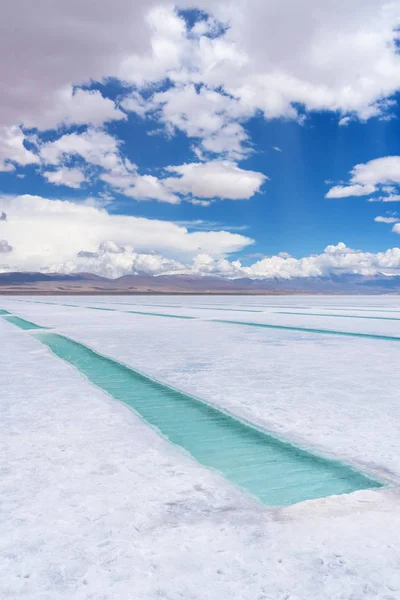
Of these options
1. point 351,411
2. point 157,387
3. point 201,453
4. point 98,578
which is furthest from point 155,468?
point 157,387

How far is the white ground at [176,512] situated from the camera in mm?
1804

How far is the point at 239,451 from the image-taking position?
3.45 meters

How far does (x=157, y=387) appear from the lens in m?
5.66

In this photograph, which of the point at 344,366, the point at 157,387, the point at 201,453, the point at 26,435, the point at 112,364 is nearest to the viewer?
the point at 201,453

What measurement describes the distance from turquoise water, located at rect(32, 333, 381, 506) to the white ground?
139 mm

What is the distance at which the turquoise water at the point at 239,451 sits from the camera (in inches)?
108

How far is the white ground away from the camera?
1.80 meters

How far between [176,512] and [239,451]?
115 cm

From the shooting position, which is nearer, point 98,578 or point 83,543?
point 98,578

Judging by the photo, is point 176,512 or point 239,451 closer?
point 176,512

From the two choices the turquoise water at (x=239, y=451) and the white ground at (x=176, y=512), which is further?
the turquoise water at (x=239, y=451)

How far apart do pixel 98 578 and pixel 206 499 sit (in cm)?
80

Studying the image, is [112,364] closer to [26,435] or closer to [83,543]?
[26,435]

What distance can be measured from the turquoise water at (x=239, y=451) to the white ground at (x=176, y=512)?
0.14 m
